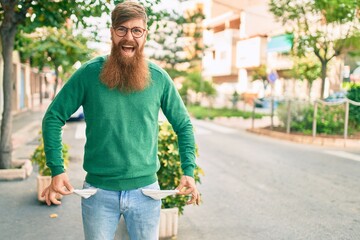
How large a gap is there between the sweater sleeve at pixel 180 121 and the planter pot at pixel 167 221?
2017 millimetres

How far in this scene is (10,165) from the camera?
23.6 ft

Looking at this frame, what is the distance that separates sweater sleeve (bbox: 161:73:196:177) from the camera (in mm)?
2275

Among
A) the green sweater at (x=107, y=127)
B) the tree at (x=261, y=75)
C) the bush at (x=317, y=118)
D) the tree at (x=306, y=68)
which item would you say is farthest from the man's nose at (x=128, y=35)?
the tree at (x=261, y=75)

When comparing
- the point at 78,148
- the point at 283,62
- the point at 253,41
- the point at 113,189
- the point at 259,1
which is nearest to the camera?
the point at 113,189

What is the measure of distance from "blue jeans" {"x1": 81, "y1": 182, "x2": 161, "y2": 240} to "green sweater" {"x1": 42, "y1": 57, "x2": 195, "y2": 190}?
0.17 ft

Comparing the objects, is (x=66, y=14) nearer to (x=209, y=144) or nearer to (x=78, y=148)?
(x=78, y=148)

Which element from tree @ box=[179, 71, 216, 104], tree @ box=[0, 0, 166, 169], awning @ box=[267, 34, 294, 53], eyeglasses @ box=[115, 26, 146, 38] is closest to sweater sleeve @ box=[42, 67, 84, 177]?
eyeglasses @ box=[115, 26, 146, 38]

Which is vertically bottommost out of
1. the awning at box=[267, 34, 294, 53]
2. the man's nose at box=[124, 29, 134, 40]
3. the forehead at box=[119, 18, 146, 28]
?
the man's nose at box=[124, 29, 134, 40]

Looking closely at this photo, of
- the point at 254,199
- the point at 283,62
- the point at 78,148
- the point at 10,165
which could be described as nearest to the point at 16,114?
the point at 78,148

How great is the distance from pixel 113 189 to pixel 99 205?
11 centimetres

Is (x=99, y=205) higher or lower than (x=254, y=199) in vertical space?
higher

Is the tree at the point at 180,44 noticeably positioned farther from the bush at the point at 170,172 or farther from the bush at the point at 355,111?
the bush at the point at 170,172

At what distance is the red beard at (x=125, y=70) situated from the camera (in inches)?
83.6

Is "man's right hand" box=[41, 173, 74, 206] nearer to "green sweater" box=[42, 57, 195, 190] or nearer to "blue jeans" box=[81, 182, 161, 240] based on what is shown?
"green sweater" box=[42, 57, 195, 190]
